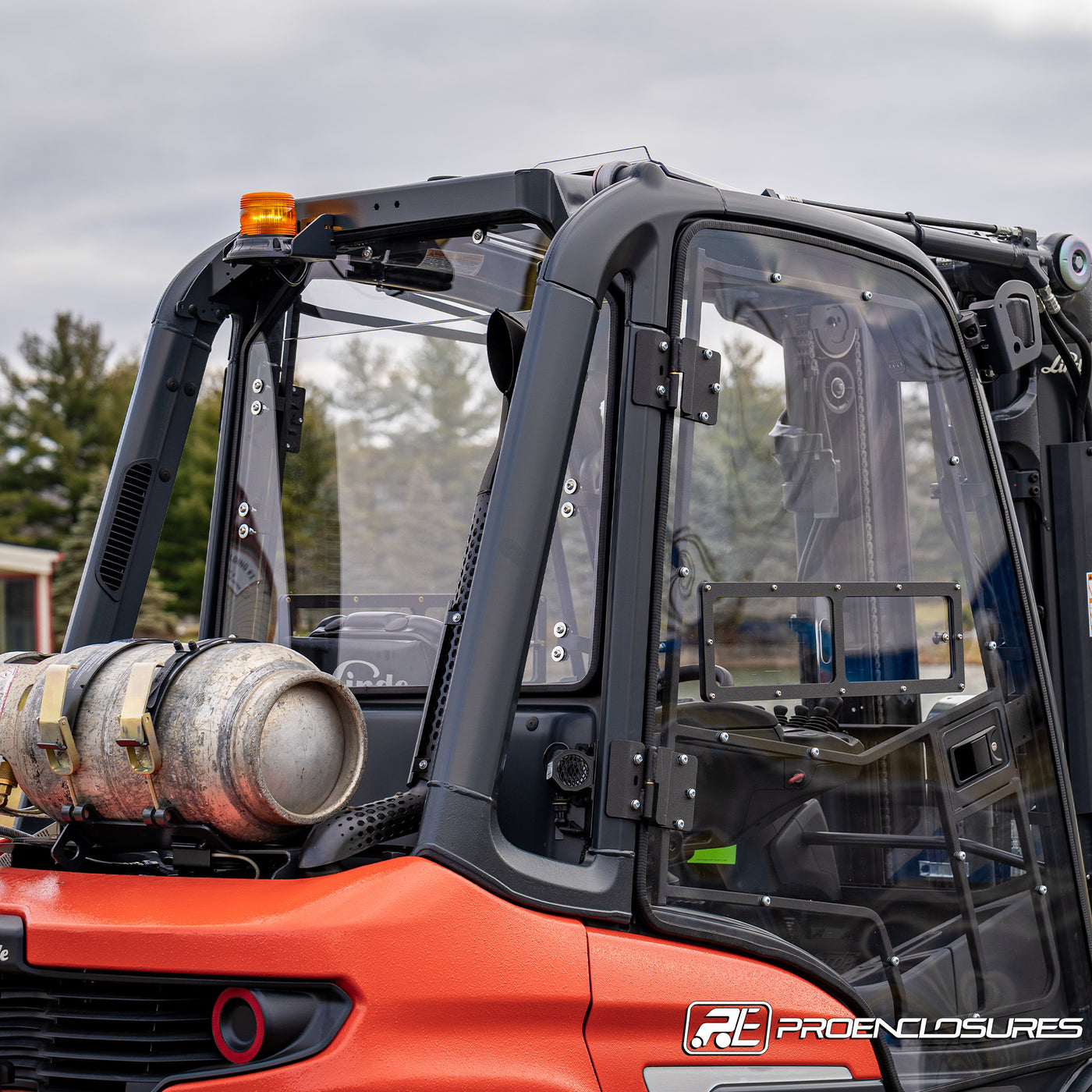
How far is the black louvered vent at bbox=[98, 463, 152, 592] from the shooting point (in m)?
3.56

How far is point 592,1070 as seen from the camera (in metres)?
2.35

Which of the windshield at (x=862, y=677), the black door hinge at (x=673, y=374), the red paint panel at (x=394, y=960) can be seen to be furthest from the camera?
the windshield at (x=862, y=677)

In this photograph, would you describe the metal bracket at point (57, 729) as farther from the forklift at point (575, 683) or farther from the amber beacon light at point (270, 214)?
the amber beacon light at point (270, 214)

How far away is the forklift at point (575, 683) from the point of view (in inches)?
91.6

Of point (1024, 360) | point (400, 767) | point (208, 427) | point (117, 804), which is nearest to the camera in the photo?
point (117, 804)

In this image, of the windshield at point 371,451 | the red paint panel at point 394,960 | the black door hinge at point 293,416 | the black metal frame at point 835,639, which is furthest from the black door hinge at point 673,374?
the black door hinge at point 293,416

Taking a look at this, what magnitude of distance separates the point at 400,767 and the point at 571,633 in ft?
1.83

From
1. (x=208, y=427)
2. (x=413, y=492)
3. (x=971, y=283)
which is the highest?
(x=208, y=427)

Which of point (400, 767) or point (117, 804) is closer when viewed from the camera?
point (117, 804)

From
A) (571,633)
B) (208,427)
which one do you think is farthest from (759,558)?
(208,427)

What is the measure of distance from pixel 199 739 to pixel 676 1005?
0.98m

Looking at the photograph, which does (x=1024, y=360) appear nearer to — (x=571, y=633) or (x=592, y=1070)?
(x=571, y=633)

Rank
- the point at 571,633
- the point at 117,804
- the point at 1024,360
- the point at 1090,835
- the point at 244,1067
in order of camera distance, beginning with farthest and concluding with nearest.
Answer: the point at 1090,835 → the point at 1024,360 → the point at 571,633 → the point at 117,804 → the point at 244,1067

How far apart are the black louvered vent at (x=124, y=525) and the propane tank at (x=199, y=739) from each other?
0.96 metres
